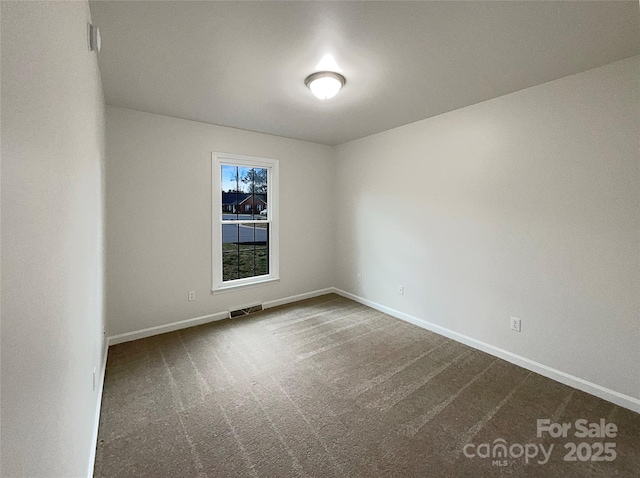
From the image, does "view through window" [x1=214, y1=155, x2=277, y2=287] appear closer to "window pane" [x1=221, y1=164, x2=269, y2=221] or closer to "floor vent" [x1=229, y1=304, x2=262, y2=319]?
"window pane" [x1=221, y1=164, x2=269, y2=221]

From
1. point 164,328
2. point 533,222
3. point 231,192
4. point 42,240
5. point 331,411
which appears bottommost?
point 331,411

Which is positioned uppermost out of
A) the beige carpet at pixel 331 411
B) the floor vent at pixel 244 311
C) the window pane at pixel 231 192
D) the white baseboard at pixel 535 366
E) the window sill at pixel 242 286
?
the window pane at pixel 231 192

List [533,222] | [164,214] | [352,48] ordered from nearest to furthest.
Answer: [352,48] → [533,222] → [164,214]

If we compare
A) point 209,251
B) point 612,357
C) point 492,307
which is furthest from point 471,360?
point 209,251

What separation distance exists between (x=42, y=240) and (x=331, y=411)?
6.55ft

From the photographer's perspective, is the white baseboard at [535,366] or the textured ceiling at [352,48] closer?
the textured ceiling at [352,48]

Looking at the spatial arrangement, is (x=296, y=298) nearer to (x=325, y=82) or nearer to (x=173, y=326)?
(x=173, y=326)

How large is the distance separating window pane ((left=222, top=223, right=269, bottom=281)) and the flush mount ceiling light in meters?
2.24

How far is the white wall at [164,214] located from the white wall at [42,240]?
1.92 meters

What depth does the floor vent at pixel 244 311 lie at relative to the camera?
3869 mm

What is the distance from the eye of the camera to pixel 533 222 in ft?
8.50

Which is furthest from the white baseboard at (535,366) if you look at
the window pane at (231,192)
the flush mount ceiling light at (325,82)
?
the flush mount ceiling light at (325,82)

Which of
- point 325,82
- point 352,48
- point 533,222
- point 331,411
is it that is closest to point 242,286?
point 331,411

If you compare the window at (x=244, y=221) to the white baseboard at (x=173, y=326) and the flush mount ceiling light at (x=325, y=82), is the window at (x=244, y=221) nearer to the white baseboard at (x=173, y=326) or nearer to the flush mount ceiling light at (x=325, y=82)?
the white baseboard at (x=173, y=326)
